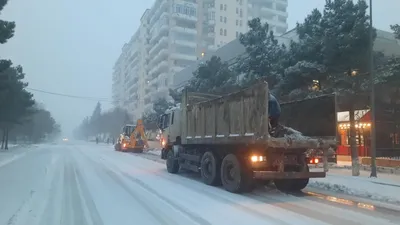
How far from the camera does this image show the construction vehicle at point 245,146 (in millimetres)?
9703

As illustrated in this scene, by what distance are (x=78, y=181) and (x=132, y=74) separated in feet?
362

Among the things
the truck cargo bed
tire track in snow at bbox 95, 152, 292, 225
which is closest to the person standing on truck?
the truck cargo bed

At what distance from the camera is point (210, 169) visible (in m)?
12.3

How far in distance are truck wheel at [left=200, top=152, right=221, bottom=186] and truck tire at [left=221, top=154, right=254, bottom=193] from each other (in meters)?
0.69

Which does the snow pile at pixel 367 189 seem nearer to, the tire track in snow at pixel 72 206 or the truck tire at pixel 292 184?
the truck tire at pixel 292 184

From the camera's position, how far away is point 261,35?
79.3 ft

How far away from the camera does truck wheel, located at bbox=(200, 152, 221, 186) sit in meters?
11.9

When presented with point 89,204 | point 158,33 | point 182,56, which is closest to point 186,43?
point 182,56

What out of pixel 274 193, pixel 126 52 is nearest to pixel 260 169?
pixel 274 193

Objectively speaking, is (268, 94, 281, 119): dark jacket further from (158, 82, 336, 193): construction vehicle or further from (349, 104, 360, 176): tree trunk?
(349, 104, 360, 176): tree trunk

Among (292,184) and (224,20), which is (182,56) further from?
(292,184)

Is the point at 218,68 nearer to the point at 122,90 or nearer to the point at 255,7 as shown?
the point at 255,7

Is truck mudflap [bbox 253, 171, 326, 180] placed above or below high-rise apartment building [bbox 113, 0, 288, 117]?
below

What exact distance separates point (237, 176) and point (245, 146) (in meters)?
0.89
